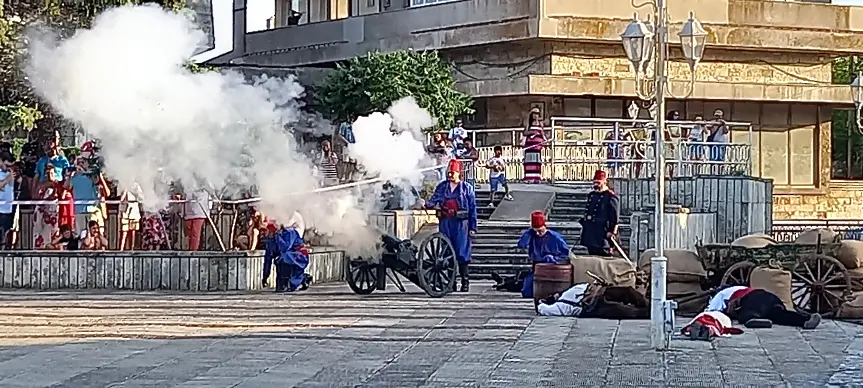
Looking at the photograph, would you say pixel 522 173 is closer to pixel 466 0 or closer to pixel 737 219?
pixel 737 219

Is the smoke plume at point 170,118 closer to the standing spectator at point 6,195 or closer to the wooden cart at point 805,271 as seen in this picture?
the standing spectator at point 6,195

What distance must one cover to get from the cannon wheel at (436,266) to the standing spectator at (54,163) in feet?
17.7

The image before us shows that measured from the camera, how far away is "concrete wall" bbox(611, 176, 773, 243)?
76.2 ft

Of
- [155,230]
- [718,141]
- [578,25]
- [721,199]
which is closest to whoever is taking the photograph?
[155,230]

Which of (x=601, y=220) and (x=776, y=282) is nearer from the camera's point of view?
(x=776, y=282)

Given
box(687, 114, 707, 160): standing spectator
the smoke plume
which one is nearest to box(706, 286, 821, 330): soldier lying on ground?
the smoke plume

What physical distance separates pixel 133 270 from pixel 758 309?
29.4ft

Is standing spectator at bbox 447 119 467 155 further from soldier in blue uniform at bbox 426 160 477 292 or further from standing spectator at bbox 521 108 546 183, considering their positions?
soldier in blue uniform at bbox 426 160 477 292

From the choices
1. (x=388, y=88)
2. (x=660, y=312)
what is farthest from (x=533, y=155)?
(x=660, y=312)

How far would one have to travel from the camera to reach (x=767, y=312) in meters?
14.5

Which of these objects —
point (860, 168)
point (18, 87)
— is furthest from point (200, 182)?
point (860, 168)

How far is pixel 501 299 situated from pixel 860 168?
155 feet

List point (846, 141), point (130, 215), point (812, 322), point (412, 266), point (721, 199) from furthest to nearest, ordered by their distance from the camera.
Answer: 1. point (846, 141)
2. point (721, 199)
3. point (130, 215)
4. point (412, 266)
5. point (812, 322)

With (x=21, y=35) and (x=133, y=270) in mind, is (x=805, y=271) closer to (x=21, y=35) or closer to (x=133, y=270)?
(x=133, y=270)
